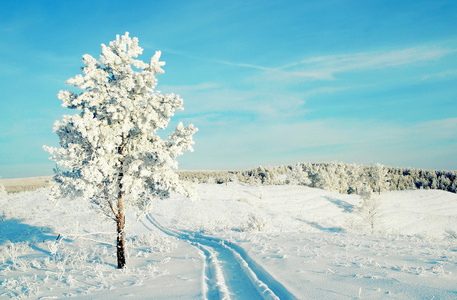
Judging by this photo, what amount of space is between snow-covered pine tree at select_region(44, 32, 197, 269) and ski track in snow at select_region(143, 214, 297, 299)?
11.1 ft

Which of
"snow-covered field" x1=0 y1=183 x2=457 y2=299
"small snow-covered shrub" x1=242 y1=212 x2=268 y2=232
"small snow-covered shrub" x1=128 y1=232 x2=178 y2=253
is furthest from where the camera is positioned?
"small snow-covered shrub" x1=242 y1=212 x2=268 y2=232

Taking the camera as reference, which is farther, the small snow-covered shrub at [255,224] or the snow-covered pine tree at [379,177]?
the snow-covered pine tree at [379,177]

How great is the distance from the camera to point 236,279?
8508 mm

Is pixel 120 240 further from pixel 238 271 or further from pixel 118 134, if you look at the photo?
pixel 238 271

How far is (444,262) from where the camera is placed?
29.7 ft

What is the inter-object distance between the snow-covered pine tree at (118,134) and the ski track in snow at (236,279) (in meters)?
3.37

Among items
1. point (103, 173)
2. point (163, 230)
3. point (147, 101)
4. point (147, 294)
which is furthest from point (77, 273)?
point (163, 230)

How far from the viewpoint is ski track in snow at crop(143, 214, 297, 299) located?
6.97 m

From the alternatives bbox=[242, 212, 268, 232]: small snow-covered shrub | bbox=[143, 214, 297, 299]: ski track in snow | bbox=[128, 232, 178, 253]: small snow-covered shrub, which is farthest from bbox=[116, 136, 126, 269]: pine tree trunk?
bbox=[242, 212, 268, 232]: small snow-covered shrub

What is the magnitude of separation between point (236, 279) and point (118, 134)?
269 inches

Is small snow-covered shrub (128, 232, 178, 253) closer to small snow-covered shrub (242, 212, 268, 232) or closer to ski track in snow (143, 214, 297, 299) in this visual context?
ski track in snow (143, 214, 297, 299)

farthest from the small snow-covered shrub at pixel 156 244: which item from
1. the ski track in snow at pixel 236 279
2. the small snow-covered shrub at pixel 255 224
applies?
the small snow-covered shrub at pixel 255 224

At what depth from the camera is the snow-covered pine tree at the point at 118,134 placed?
10.0 metres

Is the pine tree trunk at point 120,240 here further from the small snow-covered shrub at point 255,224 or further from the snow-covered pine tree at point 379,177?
the snow-covered pine tree at point 379,177
